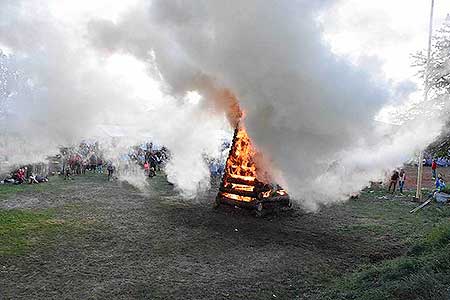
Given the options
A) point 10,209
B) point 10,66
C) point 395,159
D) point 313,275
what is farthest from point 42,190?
point 395,159

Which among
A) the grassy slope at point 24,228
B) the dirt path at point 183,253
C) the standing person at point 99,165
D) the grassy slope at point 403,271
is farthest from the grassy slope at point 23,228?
the standing person at point 99,165

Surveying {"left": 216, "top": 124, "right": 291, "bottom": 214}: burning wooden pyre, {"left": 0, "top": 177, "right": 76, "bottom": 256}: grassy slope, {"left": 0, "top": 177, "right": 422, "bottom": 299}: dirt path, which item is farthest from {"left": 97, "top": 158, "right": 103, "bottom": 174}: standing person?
{"left": 216, "top": 124, "right": 291, "bottom": 214}: burning wooden pyre

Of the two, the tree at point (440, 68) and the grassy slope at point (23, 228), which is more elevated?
the tree at point (440, 68)

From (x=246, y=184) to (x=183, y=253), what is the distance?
429 centimetres

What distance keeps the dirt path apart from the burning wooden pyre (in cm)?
47

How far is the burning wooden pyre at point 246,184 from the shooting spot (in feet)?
40.1

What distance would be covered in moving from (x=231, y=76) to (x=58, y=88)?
5021 millimetres

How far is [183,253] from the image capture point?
28.4ft

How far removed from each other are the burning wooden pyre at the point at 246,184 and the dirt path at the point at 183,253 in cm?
47

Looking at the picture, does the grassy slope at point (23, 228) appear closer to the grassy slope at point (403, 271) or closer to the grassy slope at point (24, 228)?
the grassy slope at point (24, 228)

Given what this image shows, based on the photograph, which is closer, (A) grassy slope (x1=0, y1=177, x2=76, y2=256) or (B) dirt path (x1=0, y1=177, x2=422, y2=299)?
(B) dirt path (x1=0, y1=177, x2=422, y2=299)

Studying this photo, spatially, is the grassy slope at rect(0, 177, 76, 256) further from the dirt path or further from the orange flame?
the orange flame

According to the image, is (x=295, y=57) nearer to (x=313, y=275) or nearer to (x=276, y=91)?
(x=276, y=91)

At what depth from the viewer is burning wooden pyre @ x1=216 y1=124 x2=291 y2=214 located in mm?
12227
